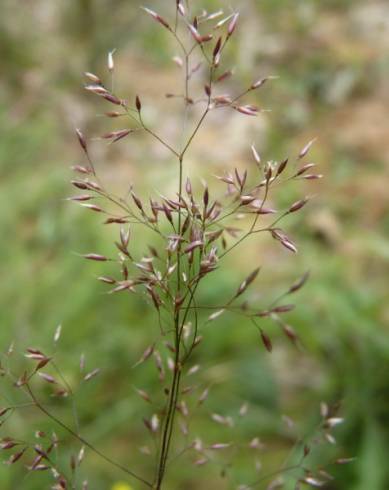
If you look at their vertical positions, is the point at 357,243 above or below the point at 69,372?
above

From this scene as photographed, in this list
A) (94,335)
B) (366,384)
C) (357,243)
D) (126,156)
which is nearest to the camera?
(366,384)

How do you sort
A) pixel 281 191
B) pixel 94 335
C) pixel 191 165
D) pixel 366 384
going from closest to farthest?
pixel 366 384 → pixel 94 335 → pixel 281 191 → pixel 191 165

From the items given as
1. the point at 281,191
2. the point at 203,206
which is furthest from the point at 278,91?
the point at 203,206

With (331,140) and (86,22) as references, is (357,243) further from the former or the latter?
(86,22)

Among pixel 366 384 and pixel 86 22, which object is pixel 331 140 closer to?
pixel 86 22

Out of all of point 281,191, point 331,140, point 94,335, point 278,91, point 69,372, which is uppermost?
point 278,91

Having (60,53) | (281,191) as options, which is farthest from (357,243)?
(60,53)

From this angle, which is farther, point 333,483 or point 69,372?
point 69,372
